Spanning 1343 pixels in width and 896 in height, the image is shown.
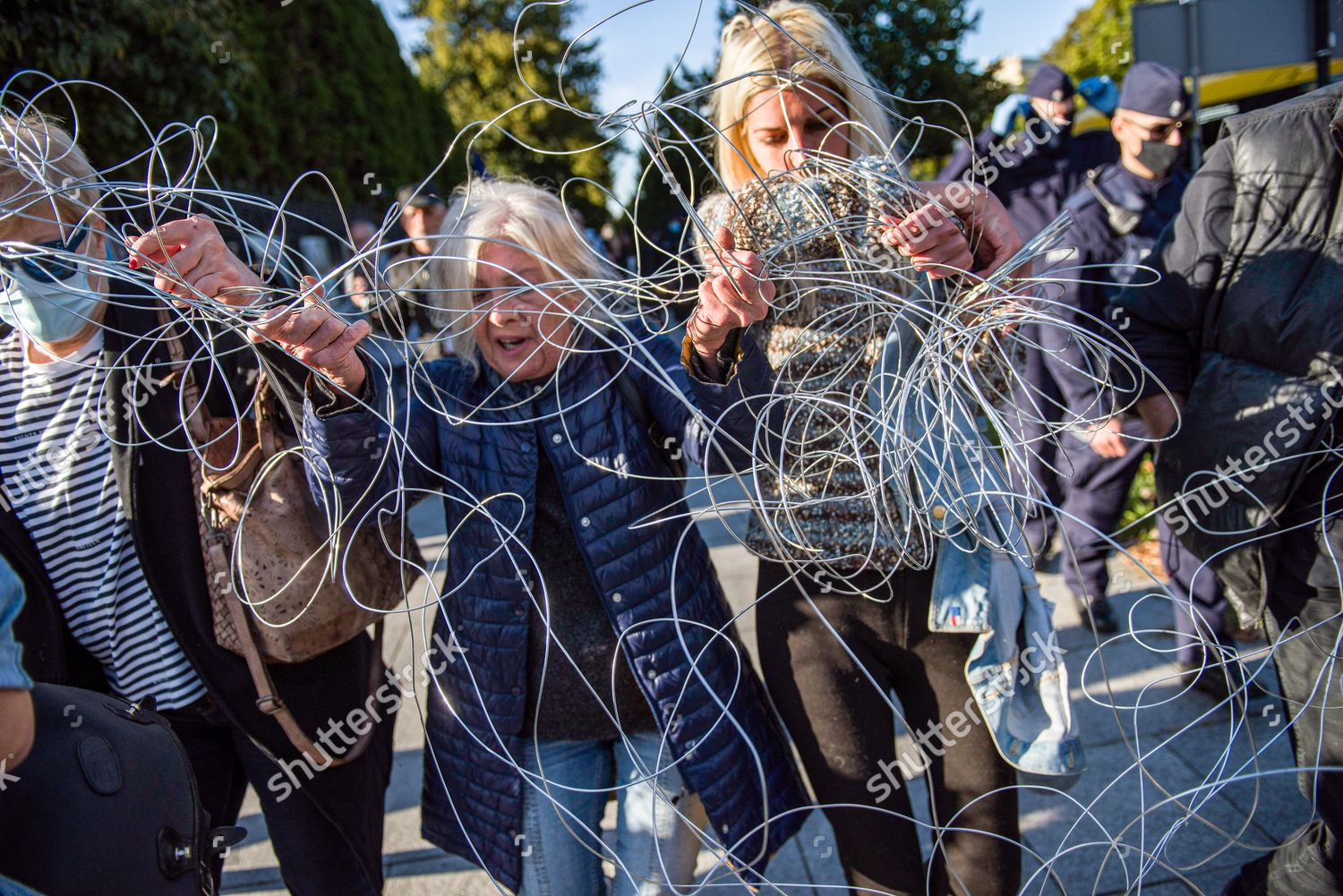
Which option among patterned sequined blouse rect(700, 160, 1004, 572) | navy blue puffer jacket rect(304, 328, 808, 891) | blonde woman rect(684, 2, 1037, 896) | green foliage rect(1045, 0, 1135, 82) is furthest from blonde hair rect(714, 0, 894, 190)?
green foliage rect(1045, 0, 1135, 82)

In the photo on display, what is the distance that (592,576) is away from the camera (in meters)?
1.66

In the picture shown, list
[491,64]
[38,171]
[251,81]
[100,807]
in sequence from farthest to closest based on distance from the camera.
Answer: [491,64] < [251,81] < [38,171] < [100,807]

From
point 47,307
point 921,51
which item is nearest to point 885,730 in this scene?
point 47,307

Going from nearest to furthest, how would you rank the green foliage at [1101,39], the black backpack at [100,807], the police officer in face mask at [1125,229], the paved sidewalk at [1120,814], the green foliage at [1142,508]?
the black backpack at [100,807], the paved sidewalk at [1120,814], the police officer in face mask at [1125,229], the green foliage at [1142,508], the green foliage at [1101,39]

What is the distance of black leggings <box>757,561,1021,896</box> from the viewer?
1584mm

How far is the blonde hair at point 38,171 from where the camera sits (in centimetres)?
148

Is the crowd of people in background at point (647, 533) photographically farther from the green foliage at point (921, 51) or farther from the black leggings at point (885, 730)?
the green foliage at point (921, 51)

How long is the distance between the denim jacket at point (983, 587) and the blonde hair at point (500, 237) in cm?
69

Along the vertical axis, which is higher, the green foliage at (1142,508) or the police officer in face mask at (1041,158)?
the police officer in face mask at (1041,158)

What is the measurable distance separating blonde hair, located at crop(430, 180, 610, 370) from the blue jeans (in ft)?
2.76

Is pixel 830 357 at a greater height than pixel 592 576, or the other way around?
pixel 830 357

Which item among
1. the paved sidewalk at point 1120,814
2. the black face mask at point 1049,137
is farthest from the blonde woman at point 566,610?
the black face mask at point 1049,137

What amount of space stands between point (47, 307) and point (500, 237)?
0.82 m

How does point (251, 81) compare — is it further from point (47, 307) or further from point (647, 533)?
point (647, 533)
